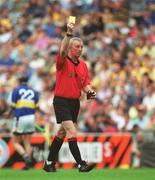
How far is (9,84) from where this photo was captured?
25.6 m

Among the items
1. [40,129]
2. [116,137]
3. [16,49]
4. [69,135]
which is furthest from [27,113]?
[16,49]

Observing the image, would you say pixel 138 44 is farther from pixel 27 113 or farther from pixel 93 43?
pixel 27 113

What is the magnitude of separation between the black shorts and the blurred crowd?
6.76 metres

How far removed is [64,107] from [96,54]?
1146 cm

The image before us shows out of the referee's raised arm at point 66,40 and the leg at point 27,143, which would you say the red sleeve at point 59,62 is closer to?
the referee's raised arm at point 66,40

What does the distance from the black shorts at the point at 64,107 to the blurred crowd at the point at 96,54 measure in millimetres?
6758

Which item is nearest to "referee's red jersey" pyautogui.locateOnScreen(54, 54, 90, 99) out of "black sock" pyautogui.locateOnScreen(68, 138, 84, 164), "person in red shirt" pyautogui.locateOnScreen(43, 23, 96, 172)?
"person in red shirt" pyautogui.locateOnScreen(43, 23, 96, 172)

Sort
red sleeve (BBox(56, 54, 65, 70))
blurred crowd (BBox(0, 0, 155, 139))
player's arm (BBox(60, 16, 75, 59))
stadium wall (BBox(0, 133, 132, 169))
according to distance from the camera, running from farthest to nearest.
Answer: blurred crowd (BBox(0, 0, 155, 139))
stadium wall (BBox(0, 133, 132, 169))
red sleeve (BBox(56, 54, 65, 70))
player's arm (BBox(60, 16, 75, 59))

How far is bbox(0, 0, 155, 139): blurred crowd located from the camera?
22.8 metres

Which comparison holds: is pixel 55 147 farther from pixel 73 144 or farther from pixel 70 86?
pixel 70 86

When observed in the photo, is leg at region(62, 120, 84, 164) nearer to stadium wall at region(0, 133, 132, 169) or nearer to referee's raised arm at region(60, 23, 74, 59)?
referee's raised arm at region(60, 23, 74, 59)

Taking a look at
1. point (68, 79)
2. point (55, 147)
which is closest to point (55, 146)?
point (55, 147)

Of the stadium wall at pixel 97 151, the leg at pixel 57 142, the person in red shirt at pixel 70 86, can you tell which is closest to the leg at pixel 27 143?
the stadium wall at pixel 97 151

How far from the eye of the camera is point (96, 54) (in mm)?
26062
